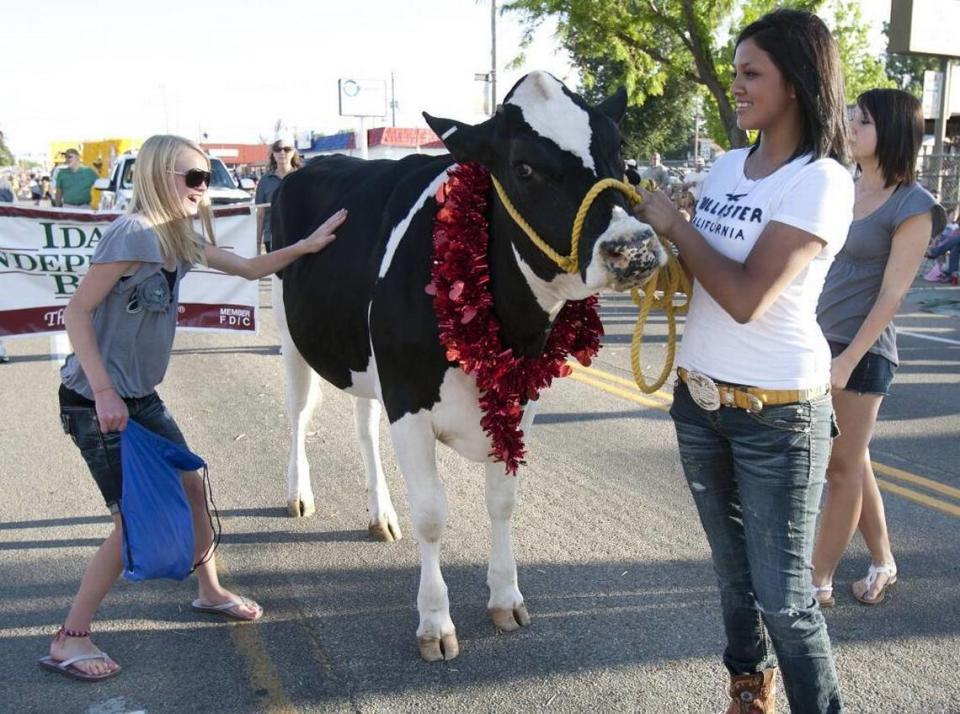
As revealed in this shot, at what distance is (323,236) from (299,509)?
1.59 metres

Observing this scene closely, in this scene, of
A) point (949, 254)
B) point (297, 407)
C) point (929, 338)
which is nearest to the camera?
point (297, 407)

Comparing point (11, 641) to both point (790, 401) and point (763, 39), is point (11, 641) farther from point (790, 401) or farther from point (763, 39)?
point (763, 39)

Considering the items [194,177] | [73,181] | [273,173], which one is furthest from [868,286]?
[73,181]

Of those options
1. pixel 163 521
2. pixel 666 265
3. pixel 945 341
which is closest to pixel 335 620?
pixel 163 521

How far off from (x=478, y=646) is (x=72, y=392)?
6.02ft

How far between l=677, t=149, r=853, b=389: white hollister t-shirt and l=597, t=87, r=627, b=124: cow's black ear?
62 centimetres

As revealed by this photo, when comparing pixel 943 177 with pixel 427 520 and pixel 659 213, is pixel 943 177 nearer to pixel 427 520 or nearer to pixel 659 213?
pixel 427 520

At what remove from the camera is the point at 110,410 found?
3107 mm

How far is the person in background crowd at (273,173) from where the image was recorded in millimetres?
7992

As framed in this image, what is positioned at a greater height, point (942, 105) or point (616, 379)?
point (942, 105)

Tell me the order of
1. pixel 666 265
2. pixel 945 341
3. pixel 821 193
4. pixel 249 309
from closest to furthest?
1. pixel 821 193
2. pixel 666 265
3. pixel 249 309
4. pixel 945 341

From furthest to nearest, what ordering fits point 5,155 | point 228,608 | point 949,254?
point 5,155, point 949,254, point 228,608

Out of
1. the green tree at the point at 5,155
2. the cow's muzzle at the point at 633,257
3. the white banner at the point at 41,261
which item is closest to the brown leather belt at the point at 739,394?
the cow's muzzle at the point at 633,257

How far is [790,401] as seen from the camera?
7.58 ft
